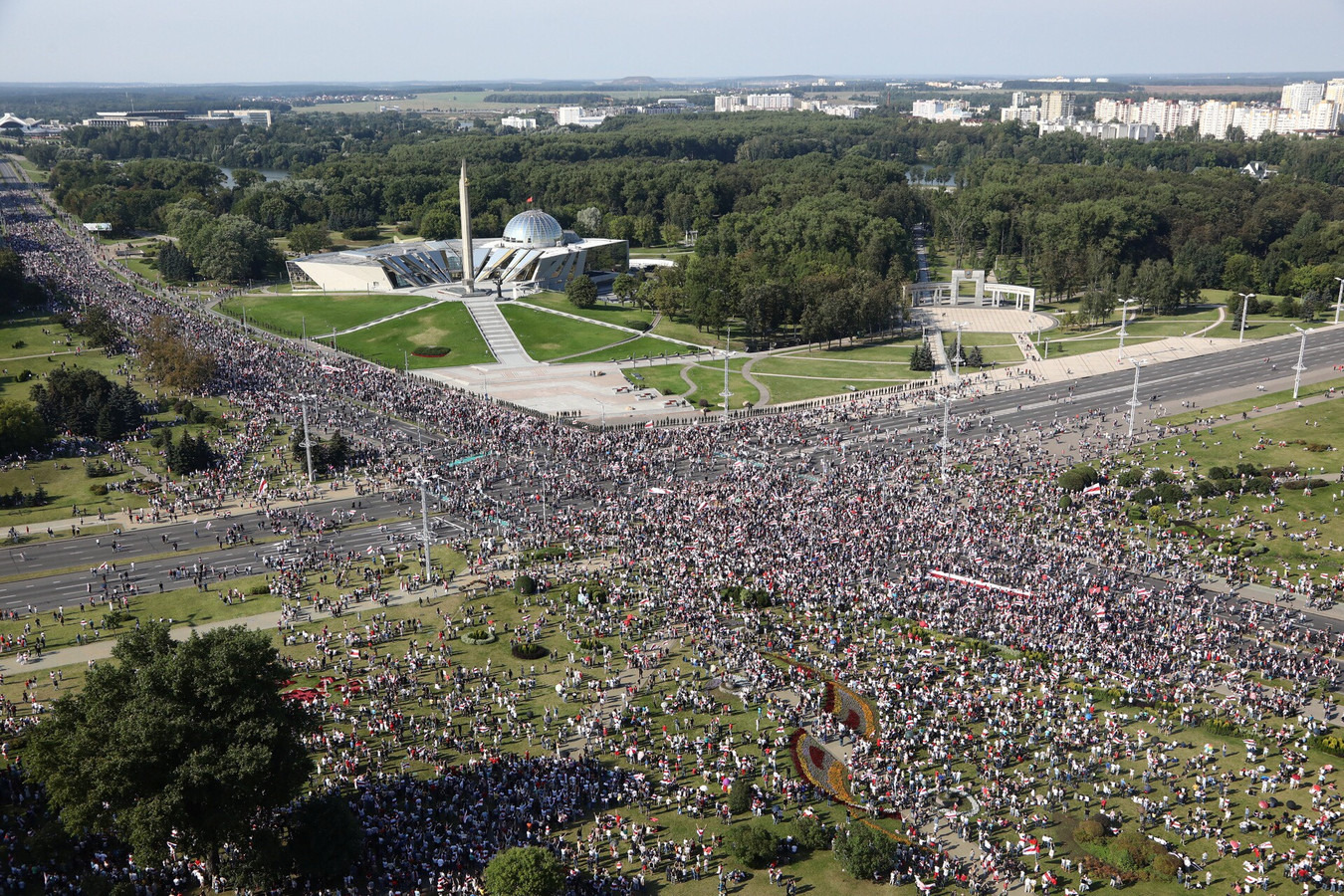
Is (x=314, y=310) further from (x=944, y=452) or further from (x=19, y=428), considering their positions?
(x=944, y=452)

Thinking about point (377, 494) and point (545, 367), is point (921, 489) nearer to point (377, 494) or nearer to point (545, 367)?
point (377, 494)

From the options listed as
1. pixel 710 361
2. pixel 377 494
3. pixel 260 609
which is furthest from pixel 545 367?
pixel 260 609

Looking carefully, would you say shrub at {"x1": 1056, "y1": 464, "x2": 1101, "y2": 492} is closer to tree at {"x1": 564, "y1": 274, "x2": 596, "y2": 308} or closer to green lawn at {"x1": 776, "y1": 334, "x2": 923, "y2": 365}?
green lawn at {"x1": 776, "y1": 334, "x2": 923, "y2": 365}

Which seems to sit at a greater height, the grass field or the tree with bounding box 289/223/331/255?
the tree with bounding box 289/223/331/255

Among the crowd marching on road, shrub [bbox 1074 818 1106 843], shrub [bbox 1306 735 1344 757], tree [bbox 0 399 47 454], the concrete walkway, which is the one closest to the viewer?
shrub [bbox 1074 818 1106 843]

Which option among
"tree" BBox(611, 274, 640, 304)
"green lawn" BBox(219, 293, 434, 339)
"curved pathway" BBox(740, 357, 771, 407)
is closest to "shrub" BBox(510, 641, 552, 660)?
"curved pathway" BBox(740, 357, 771, 407)

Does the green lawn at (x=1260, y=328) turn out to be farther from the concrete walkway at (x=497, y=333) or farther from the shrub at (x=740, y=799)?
the shrub at (x=740, y=799)

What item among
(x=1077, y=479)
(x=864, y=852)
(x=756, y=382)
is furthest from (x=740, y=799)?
(x=756, y=382)
